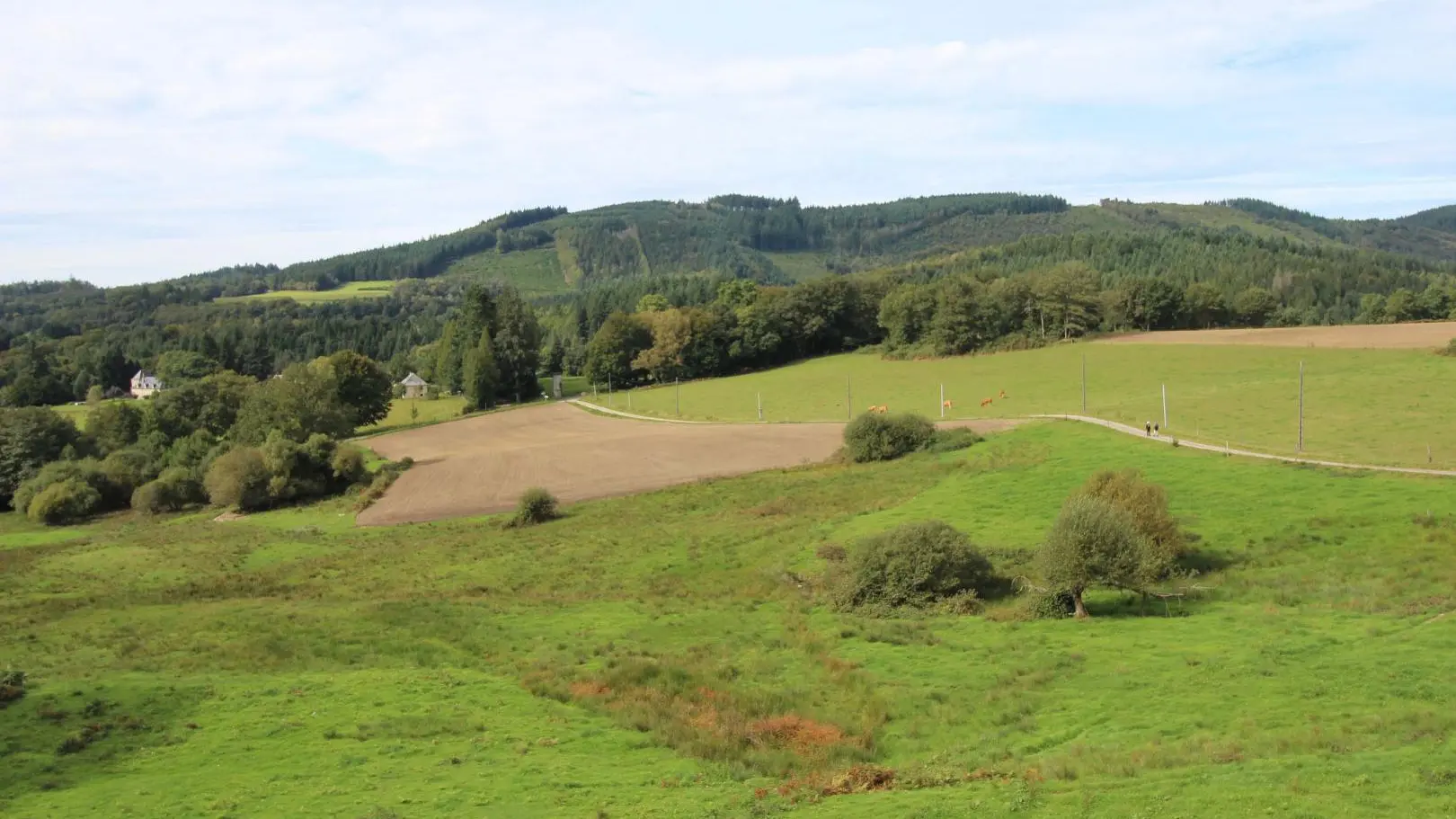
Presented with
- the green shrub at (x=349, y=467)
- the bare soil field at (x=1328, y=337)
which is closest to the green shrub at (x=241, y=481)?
the green shrub at (x=349, y=467)

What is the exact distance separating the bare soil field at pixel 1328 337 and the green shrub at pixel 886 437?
49.7 metres

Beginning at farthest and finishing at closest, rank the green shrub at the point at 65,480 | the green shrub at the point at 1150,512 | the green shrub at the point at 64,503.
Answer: the green shrub at the point at 65,480
the green shrub at the point at 64,503
the green shrub at the point at 1150,512

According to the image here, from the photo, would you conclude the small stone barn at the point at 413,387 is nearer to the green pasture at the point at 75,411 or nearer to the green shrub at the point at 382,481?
the green pasture at the point at 75,411

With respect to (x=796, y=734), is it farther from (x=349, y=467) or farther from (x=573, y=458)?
(x=349, y=467)

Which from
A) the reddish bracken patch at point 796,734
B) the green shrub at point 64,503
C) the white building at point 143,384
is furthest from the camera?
the white building at point 143,384

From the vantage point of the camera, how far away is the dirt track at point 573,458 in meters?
67.8

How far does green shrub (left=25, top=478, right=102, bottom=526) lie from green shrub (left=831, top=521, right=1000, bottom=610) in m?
70.6

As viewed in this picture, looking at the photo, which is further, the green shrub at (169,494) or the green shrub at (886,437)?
the green shrub at (169,494)

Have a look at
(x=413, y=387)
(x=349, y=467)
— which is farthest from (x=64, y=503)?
(x=413, y=387)

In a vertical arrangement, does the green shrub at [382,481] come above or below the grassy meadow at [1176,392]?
below

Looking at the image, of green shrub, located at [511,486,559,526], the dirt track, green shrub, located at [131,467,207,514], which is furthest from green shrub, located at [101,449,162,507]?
green shrub, located at [511,486,559,526]

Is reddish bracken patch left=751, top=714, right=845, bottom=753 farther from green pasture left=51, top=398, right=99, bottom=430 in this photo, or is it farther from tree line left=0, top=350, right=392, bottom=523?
green pasture left=51, top=398, right=99, bottom=430

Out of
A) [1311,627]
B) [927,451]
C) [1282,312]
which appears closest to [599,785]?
[1311,627]

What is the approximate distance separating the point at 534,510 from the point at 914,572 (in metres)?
29.8
